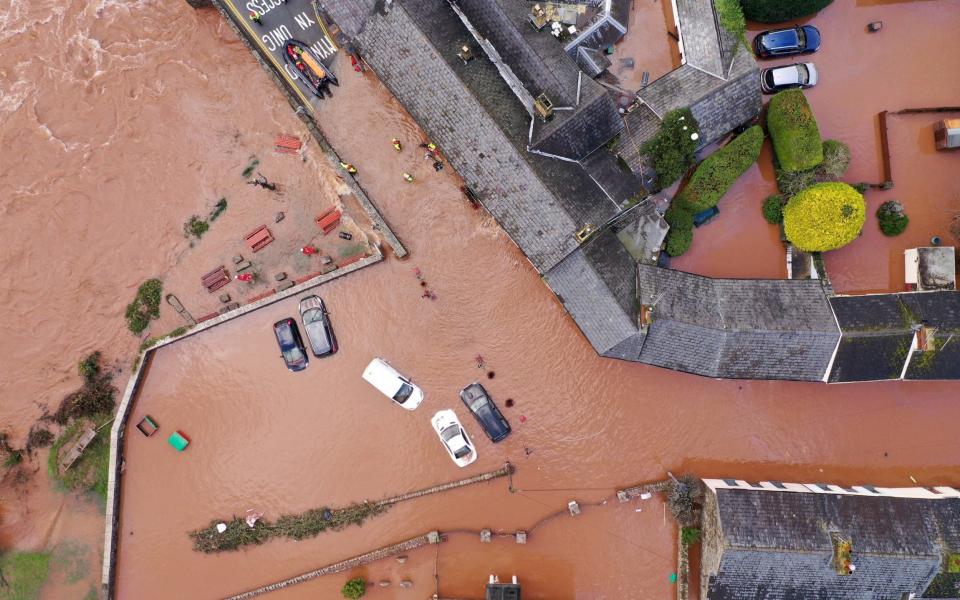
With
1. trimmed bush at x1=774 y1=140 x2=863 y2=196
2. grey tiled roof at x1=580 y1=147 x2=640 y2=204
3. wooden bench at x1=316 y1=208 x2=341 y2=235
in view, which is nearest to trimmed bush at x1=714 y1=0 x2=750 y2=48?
trimmed bush at x1=774 y1=140 x2=863 y2=196

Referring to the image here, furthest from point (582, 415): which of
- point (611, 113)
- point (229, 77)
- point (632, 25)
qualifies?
point (229, 77)

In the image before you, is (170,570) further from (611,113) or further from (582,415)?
(611,113)

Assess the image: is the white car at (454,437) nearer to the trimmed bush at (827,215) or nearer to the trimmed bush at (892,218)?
the trimmed bush at (827,215)

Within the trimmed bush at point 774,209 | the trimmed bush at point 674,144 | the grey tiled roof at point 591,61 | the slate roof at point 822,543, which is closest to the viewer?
the slate roof at point 822,543

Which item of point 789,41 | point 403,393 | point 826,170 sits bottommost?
point 826,170

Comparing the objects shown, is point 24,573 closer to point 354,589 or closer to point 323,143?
point 354,589

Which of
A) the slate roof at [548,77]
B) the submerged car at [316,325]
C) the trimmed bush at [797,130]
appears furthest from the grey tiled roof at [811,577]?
the submerged car at [316,325]

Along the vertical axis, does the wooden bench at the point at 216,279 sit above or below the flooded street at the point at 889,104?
above

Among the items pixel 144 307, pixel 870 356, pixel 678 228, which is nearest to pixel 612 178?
pixel 678 228
